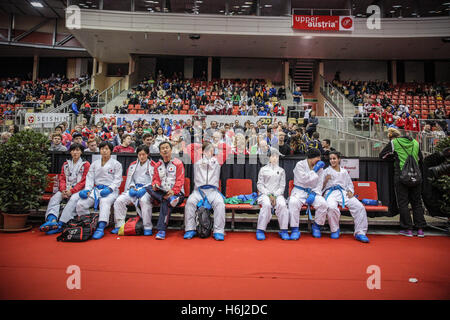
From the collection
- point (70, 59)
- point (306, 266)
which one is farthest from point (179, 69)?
point (306, 266)

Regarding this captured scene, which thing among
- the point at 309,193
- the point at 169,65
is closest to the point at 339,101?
the point at 309,193

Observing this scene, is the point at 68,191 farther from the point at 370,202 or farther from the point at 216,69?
the point at 216,69

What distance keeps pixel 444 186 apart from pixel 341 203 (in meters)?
1.75

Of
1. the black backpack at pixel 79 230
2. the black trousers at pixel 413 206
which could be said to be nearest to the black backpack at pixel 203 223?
the black backpack at pixel 79 230

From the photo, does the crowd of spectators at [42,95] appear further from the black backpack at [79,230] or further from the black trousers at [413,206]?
the black trousers at [413,206]

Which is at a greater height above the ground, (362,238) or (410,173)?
(410,173)

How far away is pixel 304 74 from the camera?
20312mm

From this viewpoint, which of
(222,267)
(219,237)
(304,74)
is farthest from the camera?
(304,74)

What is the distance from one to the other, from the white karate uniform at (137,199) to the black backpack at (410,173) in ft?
14.3

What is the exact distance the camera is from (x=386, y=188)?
5.08 meters

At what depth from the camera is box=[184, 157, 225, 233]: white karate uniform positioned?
4.14 metres

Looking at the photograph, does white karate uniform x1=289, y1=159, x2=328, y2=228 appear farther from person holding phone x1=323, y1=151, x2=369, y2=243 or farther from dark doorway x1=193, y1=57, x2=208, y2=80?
dark doorway x1=193, y1=57, x2=208, y2=80
